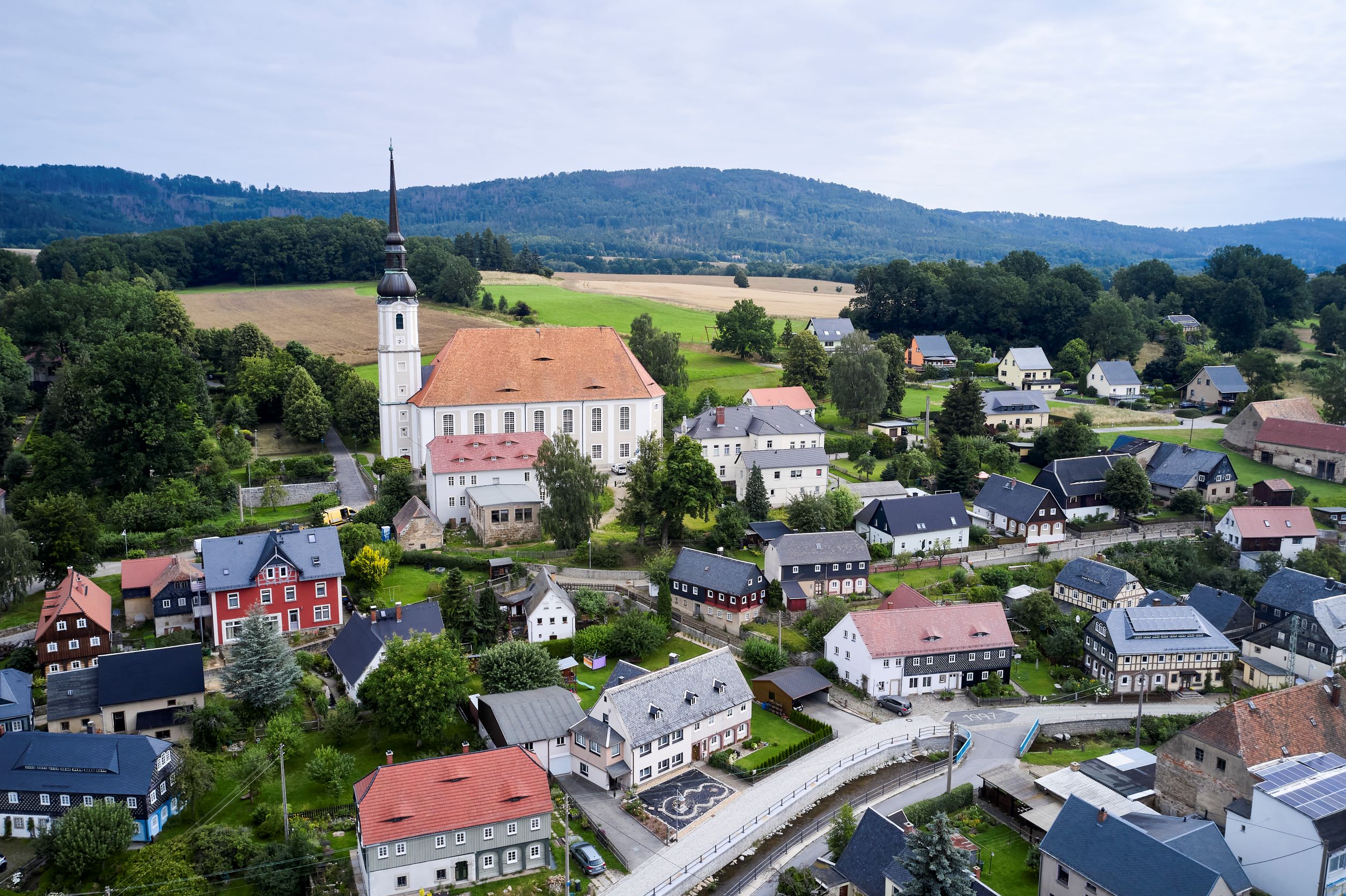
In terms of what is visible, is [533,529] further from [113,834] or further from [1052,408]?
[1052,408]

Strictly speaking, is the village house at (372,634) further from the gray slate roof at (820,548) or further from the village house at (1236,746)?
the village house at (1236,746)

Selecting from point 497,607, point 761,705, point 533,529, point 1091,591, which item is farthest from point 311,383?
point 1091,591

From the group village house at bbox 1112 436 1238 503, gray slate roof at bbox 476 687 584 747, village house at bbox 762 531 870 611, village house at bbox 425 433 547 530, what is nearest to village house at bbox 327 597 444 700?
gray slate roof at bbox 476 687 584 747

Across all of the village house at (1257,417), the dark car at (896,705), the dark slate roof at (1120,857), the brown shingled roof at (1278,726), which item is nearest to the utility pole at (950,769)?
the dark car at (896,705)

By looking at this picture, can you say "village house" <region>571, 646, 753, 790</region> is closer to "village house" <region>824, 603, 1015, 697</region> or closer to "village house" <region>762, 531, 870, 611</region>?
"village house" <region>824, 603, 1015, 697</region>

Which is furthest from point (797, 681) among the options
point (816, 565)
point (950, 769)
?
point (950, 769)

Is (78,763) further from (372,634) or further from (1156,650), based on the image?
(1156,650)
